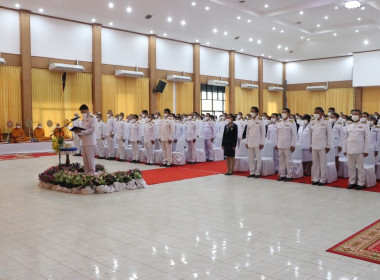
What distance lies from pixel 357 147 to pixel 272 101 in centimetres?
2013

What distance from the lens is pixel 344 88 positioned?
959 inches

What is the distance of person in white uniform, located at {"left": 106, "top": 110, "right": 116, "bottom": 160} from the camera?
12.9 m

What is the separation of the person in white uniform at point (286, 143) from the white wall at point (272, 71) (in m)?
18.4

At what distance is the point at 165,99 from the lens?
786 inches

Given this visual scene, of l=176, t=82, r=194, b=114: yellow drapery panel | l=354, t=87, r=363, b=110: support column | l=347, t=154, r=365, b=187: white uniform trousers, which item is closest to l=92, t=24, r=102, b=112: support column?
l=176, t=82, r=194, b=114: yellow drapery panel

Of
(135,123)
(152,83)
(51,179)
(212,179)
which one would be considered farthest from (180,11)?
(51,179)

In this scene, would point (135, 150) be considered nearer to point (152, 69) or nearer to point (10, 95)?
point (10, 95)

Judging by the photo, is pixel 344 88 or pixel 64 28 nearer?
pixel 64 28

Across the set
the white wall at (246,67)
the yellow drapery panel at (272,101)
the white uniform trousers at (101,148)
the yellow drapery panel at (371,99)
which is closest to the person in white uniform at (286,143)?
the white uniform trousers at (101,148)

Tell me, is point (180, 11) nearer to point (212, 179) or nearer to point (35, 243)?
point (212, 179)

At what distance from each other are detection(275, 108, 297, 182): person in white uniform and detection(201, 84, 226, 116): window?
1385 centimetres

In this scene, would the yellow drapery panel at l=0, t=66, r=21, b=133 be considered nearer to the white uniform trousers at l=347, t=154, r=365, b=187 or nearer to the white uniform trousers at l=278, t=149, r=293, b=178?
the white uniform trousers at l=278, t=149, r=293, b=178

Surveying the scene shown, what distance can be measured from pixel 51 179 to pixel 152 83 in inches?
481

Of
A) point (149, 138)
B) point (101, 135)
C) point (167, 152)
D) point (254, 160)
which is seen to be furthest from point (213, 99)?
point (254, 160)
